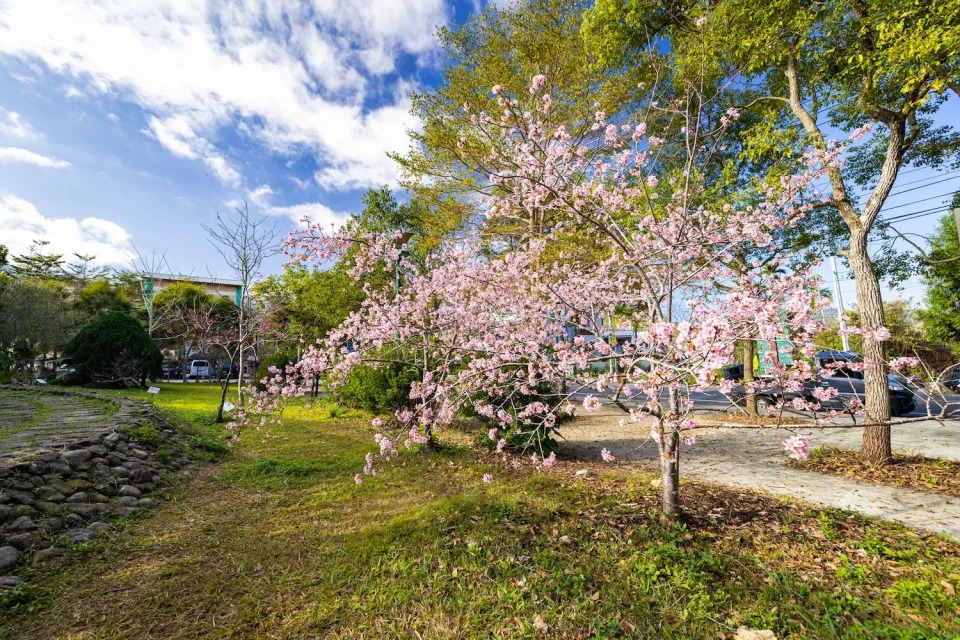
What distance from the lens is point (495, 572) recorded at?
125 inches

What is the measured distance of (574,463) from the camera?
20.8 ft

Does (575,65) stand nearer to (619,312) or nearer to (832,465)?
(619,312)

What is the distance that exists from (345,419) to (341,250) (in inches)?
241

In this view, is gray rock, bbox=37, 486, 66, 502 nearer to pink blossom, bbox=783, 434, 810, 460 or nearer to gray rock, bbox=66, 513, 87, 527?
gray rock, bbox=66, 513, 87, 527

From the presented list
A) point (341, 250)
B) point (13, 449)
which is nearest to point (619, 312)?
point (341, 250)

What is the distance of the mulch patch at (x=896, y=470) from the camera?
16.2 feet

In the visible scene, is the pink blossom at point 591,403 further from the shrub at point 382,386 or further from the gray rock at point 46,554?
the gray rock at point 46,554

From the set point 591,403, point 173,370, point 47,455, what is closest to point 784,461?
point 591,403

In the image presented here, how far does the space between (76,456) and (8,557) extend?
1.91m

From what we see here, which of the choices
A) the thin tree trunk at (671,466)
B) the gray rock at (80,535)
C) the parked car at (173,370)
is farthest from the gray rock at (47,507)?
the parked car at (173,370)

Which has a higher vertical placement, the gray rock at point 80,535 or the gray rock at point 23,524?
the gray rock at point 23,524

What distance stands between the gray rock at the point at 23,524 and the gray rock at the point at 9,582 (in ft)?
2.22

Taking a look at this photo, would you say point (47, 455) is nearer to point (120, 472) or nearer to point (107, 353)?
point (120, 472)

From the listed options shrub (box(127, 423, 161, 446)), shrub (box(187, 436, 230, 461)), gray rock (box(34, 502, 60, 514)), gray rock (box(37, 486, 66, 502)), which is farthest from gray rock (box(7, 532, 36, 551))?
shrub (box(187, 436, 230, 461))
